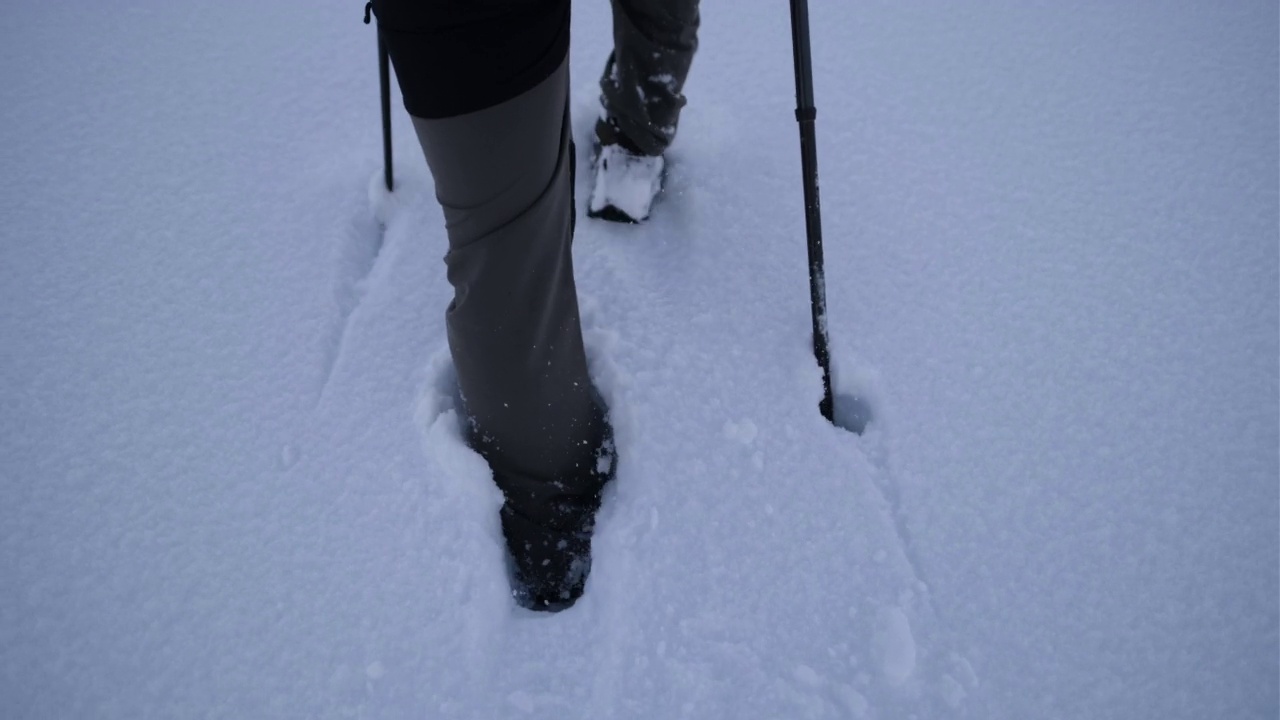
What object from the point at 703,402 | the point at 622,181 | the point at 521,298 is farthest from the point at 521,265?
the point at 622,181

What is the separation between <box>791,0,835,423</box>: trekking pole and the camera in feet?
3.42

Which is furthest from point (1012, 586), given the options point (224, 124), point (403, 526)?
point (224, 124)

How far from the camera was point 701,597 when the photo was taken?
1011mm

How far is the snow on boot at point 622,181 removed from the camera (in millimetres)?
1357

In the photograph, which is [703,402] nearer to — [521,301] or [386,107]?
[521,301]

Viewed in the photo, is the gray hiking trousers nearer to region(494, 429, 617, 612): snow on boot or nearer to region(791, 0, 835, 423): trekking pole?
region(494, 429, 617, 612): snow on boot

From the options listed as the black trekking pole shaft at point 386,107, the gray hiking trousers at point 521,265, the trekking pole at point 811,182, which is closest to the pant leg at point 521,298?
the gray hiking trousers at point 521,265

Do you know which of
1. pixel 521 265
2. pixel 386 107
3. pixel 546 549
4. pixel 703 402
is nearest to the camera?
pixel 521 265

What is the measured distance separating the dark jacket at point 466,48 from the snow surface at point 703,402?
533mm

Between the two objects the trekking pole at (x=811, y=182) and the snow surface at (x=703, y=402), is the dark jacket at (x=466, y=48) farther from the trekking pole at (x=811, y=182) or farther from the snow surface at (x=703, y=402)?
the snow surface at (x=703, y=402)

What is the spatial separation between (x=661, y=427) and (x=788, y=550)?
270 mm

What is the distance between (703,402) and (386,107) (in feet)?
2.59

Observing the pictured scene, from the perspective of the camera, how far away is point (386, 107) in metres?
1.30

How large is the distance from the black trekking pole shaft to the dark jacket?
0.49 meters
